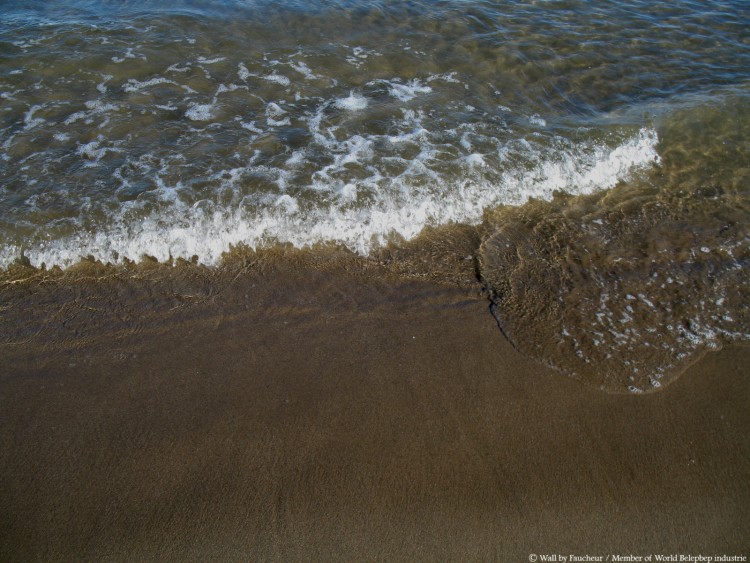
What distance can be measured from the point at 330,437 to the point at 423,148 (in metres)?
3.83

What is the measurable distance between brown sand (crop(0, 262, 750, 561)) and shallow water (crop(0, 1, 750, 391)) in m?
0.51

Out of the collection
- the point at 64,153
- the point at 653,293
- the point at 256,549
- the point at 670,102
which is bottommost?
the point at 256,549

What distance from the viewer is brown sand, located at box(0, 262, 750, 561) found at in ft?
10.1

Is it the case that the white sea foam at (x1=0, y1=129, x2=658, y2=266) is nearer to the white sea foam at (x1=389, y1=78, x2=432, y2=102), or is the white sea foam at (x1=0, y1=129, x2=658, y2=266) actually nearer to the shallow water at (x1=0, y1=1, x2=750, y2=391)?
the shallow water at (x1=0, y1=1, x2=750, y2=391)

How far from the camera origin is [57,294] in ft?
14.8

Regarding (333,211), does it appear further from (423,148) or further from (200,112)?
(200,112)

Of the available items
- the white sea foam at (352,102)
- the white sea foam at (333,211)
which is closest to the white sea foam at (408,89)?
the white sea foam at (352,102)

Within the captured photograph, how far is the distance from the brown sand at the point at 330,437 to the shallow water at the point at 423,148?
51 centimetres

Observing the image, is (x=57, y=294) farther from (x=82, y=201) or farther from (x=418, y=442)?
(x=418, y=442)

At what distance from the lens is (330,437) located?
353cm

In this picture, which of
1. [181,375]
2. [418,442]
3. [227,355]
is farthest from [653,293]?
[181,375]

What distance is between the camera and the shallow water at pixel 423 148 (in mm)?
4695

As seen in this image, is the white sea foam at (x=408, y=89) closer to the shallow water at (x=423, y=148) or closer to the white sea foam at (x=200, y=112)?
the shallow water at (x=423, y=148)

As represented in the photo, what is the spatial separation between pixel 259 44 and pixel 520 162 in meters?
4.63
